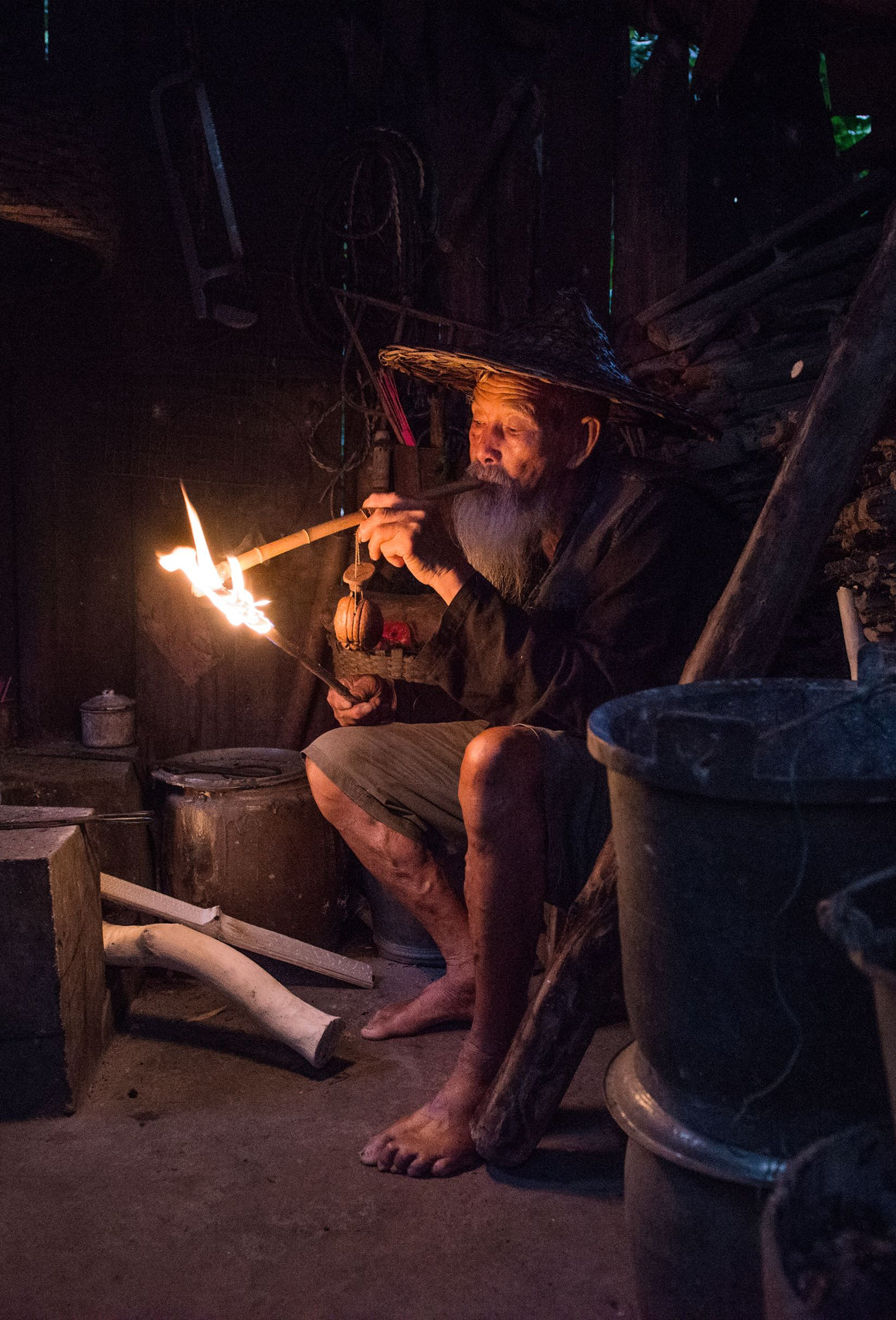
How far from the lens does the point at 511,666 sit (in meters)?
3.06

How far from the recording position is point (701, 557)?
3213 millimetres

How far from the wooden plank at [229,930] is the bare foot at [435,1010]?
360 millimetres

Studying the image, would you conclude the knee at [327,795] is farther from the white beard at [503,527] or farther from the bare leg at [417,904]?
the white beard at [503,527]

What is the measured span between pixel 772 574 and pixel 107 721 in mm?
3019

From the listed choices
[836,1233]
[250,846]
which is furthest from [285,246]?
[836,1233]

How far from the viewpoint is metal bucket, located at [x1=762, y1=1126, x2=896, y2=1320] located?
1.26m

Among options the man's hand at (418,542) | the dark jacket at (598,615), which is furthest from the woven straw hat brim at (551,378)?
the man's hand at (418,542)

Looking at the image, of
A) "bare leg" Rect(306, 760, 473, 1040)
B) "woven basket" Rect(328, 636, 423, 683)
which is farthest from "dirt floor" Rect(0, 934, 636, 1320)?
"woven basket" Rect(328, 636, 423, 683)

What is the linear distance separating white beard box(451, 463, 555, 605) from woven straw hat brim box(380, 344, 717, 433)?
357mm

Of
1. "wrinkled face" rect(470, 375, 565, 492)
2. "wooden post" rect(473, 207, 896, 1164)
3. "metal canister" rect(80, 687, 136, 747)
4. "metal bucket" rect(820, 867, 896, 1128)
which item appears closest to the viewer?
"metal bucket" rect(820, 867, 896, 1128)

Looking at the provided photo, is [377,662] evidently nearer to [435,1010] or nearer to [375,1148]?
[435,1010]

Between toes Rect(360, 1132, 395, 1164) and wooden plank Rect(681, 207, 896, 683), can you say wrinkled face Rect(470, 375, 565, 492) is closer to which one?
wooden plank Rect(681, 207, 896, 683)

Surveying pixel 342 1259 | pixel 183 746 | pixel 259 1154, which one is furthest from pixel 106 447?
pixel 342 1259

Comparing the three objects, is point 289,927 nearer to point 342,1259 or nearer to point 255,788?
point 255,788
